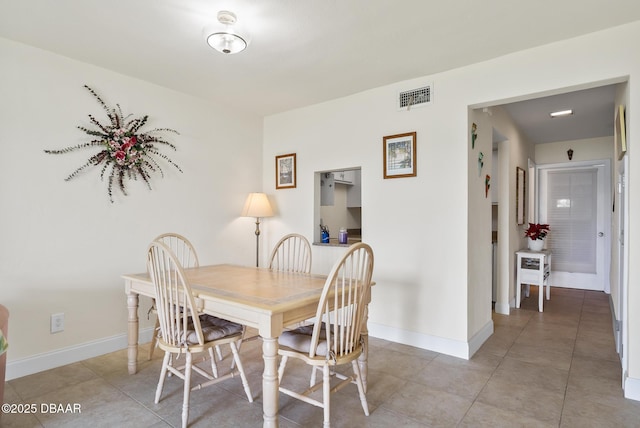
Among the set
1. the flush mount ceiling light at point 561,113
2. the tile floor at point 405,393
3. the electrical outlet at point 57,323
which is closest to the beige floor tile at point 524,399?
the tile floor at point 405,393

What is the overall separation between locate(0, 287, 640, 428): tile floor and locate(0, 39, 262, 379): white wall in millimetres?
373

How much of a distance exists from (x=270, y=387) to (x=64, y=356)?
78.5 inches

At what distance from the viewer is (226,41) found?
2.13m

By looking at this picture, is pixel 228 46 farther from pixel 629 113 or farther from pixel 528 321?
pixel 528 321

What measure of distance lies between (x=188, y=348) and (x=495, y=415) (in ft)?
5.69

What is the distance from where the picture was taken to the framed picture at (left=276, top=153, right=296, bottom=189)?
3994 millimetres

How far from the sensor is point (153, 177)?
3.20 m

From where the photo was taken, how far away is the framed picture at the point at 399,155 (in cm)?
311

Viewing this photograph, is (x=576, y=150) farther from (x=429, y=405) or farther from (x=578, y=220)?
(x=429, y=405)

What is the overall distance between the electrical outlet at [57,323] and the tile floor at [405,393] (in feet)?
0.93

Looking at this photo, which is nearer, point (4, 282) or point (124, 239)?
point (4, 282)

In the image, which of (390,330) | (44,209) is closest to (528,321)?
(390,330)

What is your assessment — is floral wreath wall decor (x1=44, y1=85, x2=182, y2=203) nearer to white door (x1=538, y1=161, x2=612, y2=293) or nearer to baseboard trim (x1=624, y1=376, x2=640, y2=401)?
baseboard trim (x1=624, y1=376, x2=640, y2=401)

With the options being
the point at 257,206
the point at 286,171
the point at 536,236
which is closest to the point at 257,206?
the point at 257,206
